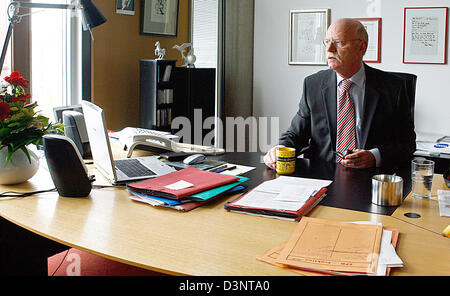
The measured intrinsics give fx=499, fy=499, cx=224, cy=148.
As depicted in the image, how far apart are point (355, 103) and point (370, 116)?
0.11m

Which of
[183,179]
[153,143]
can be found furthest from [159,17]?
[183,179]

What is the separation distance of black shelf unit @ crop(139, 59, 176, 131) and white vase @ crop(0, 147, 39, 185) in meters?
1.93

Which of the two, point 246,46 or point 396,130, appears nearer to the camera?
point 396,130

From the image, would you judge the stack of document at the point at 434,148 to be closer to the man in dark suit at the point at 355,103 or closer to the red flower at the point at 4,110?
the man in dark suit at the point at 355,103

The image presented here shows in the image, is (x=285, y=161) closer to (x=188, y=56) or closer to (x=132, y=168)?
(x=132, y=168)

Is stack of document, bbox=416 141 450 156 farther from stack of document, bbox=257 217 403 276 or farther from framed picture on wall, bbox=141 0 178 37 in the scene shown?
stack of document, bbox=257 217 403 276

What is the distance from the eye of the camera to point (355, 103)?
8.63 feet

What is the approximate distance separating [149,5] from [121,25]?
355mm

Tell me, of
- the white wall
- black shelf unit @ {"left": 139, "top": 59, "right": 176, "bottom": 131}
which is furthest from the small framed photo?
the white wall

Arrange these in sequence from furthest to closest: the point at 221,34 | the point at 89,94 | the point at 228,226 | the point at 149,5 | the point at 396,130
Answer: the point at 221,34 < the point at 149,5 < the point at 89,94 < the point at 396,130 < the point at 228,226

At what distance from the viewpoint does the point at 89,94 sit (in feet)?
11.9

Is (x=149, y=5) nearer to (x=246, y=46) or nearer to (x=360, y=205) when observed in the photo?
(x=246, y=46)

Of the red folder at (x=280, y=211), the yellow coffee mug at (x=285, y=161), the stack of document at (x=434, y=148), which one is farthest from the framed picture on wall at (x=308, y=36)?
the red folder at (x=280, y=211)
